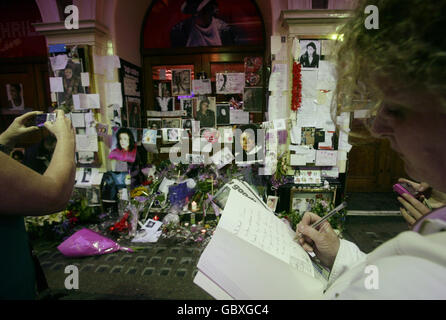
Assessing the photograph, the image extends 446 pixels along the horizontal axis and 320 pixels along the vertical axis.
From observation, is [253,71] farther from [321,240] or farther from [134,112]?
[321,240]

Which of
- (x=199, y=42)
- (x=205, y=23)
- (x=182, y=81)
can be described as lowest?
(x=182, y=81)

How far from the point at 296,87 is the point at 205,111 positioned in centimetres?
140

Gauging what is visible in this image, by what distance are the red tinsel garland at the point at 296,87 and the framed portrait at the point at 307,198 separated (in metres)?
1.09

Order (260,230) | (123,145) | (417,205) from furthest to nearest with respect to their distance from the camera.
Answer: (123,145) → (417,205) → (260,230)

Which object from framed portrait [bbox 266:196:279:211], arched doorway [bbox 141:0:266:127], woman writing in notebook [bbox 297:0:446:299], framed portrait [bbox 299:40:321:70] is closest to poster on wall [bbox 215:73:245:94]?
arched doorway [bbox 141:0:266:127]

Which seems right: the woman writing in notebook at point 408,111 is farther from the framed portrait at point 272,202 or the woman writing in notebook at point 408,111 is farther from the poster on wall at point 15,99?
the poster on wall at point 15,99

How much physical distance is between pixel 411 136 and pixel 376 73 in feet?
0.50

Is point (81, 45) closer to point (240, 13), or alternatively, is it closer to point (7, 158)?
point (240, 13)

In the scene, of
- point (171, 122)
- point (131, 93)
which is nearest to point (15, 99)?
point (131, 93)

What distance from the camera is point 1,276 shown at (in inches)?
33.6

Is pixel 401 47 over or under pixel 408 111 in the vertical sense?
over

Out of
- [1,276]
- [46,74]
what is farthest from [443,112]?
[46,74]

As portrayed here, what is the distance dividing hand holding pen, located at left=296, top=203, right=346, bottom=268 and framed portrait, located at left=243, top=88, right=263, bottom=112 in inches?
101

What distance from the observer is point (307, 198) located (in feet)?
9.32
